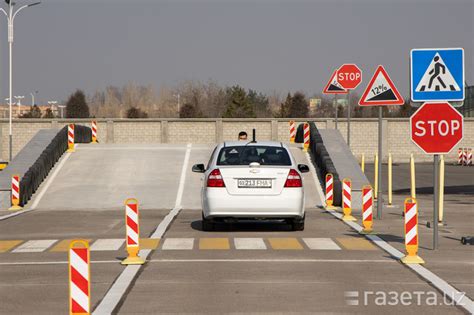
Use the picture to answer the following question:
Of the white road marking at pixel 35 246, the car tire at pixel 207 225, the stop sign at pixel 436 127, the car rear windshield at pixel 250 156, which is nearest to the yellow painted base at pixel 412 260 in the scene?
the stop sign at pixel 436 127

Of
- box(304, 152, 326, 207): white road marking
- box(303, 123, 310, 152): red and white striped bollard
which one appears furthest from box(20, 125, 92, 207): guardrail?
box(303, 123, 310, 152): red and white striped bollard

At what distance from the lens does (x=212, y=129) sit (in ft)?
215

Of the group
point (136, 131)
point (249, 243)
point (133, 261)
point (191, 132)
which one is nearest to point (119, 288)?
point (133, 261)

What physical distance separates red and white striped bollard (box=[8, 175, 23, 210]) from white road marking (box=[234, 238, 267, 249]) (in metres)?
10.2

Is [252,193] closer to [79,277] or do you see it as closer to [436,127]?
[436,127]

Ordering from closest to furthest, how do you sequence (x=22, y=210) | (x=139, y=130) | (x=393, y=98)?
(x=393, y=98)
(x=22, y=210)
(x=139, y=130)

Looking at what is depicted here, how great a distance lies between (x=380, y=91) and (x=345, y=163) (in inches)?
296

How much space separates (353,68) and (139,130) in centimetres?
3546

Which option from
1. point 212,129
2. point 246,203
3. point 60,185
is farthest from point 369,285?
point 212,129

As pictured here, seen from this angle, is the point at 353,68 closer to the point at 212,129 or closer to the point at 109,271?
the point at 109,271

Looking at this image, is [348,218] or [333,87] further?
[333,87]

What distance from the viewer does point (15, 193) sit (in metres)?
25.0

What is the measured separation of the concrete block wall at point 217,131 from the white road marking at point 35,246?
1912 inches

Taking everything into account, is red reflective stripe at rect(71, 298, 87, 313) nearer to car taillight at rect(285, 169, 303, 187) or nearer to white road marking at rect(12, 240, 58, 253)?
white road marking at rect(12, 240, 58, 253)
